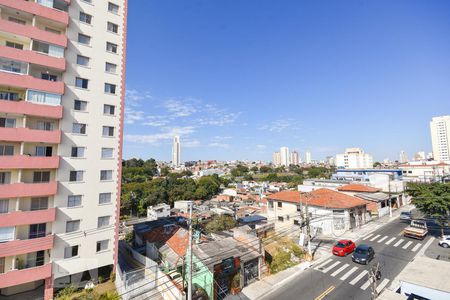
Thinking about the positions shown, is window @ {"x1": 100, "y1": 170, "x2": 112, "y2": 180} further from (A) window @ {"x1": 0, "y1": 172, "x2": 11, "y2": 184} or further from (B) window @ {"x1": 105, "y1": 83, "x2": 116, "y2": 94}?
(B) window @ {"x1": 105, "y1": 83, "x2": 116, "y2": 94}

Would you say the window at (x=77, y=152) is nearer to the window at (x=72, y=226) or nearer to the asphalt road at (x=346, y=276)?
the window at (x=72, y=226)

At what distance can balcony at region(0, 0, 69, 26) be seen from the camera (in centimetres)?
2039

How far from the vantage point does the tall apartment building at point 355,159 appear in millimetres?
151125

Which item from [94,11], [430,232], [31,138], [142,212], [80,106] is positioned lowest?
[142,212]

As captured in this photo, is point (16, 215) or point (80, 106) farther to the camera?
point (80, 106)

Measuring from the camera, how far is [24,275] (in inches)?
763

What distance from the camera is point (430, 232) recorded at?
3256cm

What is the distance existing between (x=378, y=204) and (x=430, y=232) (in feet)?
35.3

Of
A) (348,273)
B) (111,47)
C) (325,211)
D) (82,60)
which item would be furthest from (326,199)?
(82,60)

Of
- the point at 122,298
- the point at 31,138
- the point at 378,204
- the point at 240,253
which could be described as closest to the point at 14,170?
the point at 31,138

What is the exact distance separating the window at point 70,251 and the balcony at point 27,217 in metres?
3.18

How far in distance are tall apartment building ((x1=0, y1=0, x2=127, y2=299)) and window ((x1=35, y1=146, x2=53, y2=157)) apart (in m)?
0.10

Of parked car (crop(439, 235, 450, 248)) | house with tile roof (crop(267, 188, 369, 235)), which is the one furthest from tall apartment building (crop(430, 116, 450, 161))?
parked car (crop(439, 235, 450, 248))

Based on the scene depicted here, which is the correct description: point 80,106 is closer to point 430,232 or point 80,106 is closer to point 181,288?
point 181,288
